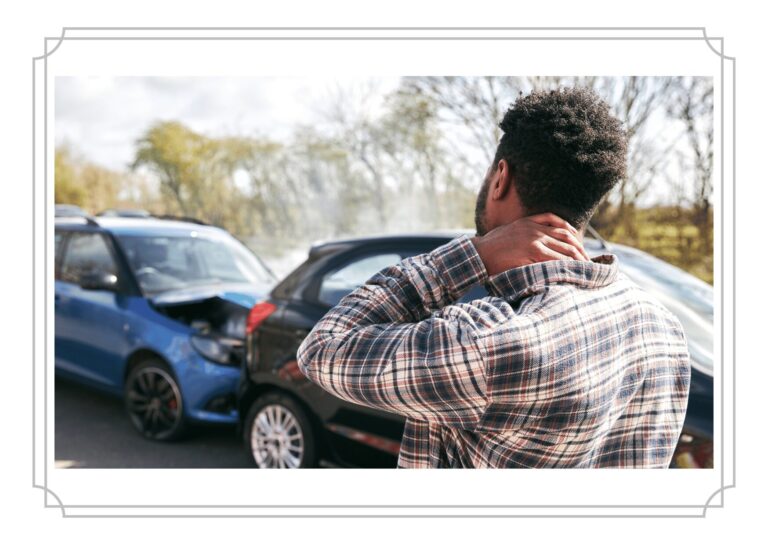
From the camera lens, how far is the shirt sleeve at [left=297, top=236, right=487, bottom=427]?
125 cm

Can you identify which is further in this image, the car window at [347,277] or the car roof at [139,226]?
the car roof at [139,226]

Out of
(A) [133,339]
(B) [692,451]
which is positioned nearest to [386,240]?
(B) [692,451]

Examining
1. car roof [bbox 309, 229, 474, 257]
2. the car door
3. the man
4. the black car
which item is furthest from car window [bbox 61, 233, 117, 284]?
the man

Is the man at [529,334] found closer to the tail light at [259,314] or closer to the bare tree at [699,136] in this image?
the tail light at [259,314]

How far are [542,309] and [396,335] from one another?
288mm

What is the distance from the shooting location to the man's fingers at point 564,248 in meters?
1.33

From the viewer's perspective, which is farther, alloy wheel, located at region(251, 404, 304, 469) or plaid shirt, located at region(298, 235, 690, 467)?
alloy wheel, located at region(251, 404, 304, 469)

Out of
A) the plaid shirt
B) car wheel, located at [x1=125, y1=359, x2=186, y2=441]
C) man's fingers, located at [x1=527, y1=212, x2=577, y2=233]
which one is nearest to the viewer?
the plaid shirt

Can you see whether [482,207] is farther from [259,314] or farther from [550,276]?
[259,314]

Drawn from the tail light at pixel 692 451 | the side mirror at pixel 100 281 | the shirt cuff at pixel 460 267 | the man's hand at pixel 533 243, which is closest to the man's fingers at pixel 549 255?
the man's hand at pixel 533 243

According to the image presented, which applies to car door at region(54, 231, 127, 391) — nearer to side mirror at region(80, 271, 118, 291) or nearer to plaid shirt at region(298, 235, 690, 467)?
side mirror at region(80, 271, 118, 291)

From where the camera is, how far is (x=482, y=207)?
1428 mm

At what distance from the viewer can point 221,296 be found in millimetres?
4895
